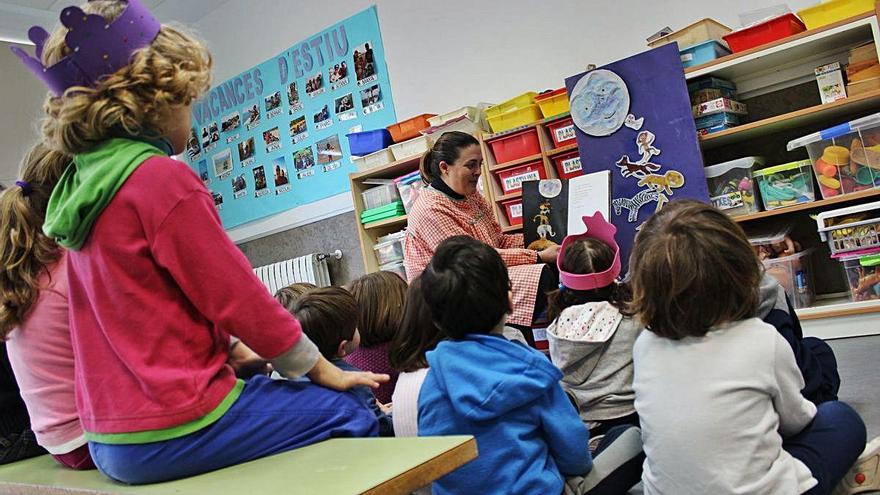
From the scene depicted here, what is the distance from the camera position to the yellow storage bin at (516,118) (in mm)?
3670

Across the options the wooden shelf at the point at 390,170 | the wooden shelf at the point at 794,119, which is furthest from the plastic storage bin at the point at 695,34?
the wooden shelf at the point at 390,170

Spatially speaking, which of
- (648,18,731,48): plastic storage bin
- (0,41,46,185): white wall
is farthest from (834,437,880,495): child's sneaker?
(0,41,46,185): white wall

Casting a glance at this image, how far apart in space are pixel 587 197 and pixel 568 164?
0.66 meters

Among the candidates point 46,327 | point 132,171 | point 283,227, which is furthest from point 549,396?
point 283,227

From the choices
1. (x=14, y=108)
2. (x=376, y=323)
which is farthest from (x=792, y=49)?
(x=14, y=108)

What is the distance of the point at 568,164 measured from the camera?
142 inches

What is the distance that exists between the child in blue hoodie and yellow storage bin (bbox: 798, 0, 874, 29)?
225cm

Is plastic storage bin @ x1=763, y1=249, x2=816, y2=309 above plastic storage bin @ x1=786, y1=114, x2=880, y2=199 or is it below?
below

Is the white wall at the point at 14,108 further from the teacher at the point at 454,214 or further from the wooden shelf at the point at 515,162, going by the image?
the teacher at the point at 454,214

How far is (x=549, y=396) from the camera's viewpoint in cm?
124

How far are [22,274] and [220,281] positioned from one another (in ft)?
1.72

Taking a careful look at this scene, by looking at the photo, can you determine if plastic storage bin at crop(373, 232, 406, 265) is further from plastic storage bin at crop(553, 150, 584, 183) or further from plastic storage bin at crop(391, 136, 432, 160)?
plastic storage bin at crop(553, 150, 584, 183)

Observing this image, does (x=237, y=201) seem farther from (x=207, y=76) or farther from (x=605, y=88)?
(x=207, y=76)

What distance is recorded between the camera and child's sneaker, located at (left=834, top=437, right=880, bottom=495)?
1.37 m
